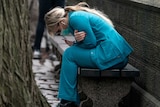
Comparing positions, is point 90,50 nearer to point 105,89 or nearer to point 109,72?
point 109,72

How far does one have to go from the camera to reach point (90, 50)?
20.3 feet

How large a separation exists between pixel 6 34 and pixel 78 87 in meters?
1.64

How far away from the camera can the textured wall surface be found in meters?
5.00

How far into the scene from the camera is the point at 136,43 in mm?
6551

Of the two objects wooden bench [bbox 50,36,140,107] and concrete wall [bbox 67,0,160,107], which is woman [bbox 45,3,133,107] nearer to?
wooden bench [bbox 50,36,140,107]

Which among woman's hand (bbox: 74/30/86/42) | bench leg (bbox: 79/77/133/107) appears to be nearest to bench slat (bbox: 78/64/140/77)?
bench leg (bbox: 79/77/133/107)

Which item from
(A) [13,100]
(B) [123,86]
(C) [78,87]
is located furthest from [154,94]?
(A) [13,100]

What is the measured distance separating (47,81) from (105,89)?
2.82 meters

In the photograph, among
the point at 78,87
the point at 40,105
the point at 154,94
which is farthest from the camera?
the point at 78,87

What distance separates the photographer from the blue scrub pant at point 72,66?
6.12m

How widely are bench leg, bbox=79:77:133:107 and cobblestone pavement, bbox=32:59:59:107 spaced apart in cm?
118

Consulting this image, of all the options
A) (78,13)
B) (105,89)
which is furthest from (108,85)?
(78,13)

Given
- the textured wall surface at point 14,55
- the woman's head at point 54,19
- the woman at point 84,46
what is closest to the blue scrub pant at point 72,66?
the woman at point 84,46

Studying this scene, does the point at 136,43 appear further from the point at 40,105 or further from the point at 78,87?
the point at 40,105
